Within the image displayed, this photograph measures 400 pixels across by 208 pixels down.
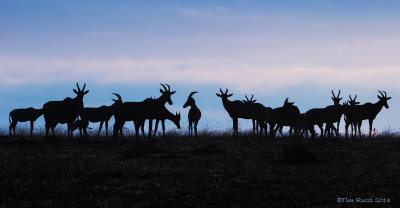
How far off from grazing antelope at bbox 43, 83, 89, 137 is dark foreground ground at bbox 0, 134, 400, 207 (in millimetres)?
7786

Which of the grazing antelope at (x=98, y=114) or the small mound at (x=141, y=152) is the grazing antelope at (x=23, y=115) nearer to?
the grazing antelope at (x=98, y=114)

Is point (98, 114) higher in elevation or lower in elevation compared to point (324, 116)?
higher

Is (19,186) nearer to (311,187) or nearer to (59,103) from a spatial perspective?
(311,187)

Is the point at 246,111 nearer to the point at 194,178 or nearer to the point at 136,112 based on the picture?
the point at 136,112

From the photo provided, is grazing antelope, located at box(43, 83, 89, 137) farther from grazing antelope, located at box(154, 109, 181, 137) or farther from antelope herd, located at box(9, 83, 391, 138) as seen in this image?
grazing antelope, located at box(154, 109, 181, 137)

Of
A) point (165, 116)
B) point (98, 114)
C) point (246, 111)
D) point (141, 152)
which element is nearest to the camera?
point (141, 152)

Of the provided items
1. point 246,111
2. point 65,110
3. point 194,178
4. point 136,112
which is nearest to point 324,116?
point 246,111

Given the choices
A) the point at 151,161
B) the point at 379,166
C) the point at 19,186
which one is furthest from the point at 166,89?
the point at 19,186

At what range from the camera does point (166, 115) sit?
105 ft

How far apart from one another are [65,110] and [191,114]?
8177 millimetres

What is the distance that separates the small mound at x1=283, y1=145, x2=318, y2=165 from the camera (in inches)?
671

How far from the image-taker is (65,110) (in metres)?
29.1

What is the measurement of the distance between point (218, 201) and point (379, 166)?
8.42 m

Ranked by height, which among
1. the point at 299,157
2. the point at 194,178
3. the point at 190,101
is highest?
the point at 190,101
